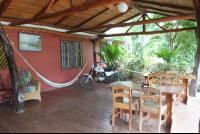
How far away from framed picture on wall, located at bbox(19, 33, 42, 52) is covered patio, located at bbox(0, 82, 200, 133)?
1.97m

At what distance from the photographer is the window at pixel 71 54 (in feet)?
23.3

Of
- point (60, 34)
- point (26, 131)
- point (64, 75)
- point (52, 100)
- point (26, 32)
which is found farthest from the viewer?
point (64, 75)

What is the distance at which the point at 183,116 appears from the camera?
3.52m

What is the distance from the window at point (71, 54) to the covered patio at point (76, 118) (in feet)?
9.06

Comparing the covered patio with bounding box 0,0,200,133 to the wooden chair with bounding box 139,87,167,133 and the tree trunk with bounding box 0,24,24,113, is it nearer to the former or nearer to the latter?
the tree trunk with bounding box 0,24,24,113

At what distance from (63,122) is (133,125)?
4.92 feet

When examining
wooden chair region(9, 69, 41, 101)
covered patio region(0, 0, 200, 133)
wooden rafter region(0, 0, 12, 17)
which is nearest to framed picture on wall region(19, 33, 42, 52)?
covered patio region(0, 0, 200, 133)

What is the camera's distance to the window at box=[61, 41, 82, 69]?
7109mm

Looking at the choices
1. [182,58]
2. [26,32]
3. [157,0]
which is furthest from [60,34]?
[182,58]

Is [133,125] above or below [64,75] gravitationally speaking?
below

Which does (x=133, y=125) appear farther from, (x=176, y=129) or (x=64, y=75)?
(x=64, y=75)

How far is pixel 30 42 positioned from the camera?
5598 mm

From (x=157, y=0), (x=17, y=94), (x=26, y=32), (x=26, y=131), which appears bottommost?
(x=26, y=131)

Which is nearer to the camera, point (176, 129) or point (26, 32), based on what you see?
point (176, 129)
